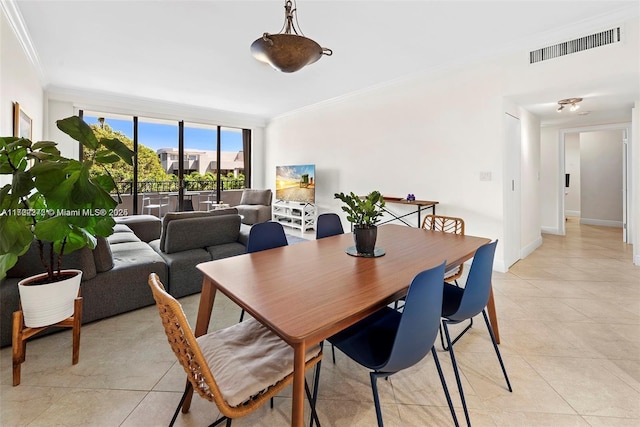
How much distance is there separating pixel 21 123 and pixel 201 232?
2.42 meters

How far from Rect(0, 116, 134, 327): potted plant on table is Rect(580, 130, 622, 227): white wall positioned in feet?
29.9

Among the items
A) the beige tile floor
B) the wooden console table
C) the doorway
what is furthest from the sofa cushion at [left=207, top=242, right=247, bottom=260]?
the doorway

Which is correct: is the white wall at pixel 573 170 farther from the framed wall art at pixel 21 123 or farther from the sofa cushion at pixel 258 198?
the framed wall art at pixel 21 123

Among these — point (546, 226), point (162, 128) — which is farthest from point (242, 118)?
point (546, 226)

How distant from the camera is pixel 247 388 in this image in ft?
3.46

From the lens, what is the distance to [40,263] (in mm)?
2102

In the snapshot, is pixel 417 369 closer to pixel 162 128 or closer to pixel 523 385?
pixel 523 385

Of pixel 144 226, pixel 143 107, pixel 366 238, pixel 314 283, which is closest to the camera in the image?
pixel 314 283

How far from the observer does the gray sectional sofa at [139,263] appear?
2.07 meters

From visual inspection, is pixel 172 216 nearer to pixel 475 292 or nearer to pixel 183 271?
pixel 183 271

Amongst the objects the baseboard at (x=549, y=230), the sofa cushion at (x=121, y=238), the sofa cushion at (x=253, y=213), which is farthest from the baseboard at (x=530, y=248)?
the sofa cushion at (x=121, y=238)

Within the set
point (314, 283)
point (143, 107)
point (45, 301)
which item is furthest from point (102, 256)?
point (143, 107)

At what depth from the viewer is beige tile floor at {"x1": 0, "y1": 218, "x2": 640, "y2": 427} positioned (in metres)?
1.43

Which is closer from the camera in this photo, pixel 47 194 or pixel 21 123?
pixel 47 194
